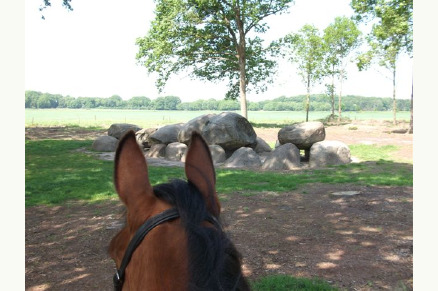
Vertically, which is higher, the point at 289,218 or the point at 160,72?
the point at 160,72

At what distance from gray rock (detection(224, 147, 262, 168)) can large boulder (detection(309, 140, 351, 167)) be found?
2.01 m

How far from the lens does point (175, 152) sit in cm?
1445

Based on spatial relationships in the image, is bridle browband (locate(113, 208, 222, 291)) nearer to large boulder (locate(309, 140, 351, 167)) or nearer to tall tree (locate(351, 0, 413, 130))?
large boulder (locate(309, 140, 351, 167))

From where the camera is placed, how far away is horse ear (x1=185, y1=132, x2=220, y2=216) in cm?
120

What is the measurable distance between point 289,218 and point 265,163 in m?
5.74

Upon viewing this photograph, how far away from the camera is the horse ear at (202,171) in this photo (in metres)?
1.20

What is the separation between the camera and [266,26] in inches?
1144

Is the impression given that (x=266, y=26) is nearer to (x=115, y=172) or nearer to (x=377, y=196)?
(x=377, y=196)

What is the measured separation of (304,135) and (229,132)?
9.38 feet

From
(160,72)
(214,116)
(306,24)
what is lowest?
(214,116)

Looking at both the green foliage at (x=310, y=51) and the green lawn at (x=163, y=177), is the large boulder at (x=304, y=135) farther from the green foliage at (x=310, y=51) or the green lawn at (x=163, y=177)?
the green foliage at (x=310, y=51)

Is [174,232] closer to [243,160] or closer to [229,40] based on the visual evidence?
[243,160]

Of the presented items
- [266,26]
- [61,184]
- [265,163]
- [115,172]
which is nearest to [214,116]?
[265,163]

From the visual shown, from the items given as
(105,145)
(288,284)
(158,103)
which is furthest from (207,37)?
(158,103)
